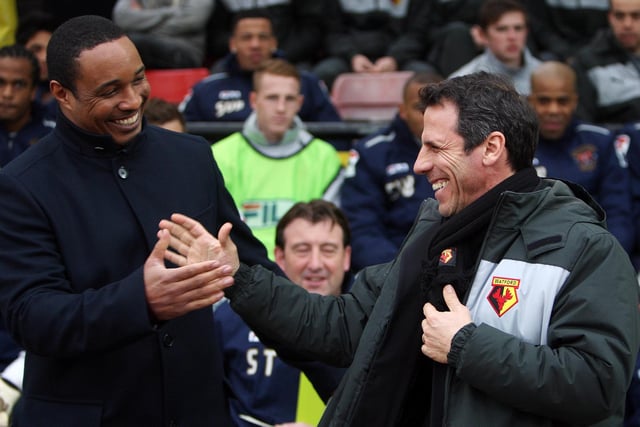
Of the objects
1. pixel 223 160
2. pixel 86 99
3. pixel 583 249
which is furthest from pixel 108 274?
pixel 223 160

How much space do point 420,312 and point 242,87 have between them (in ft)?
15.3

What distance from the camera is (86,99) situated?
9.53ft

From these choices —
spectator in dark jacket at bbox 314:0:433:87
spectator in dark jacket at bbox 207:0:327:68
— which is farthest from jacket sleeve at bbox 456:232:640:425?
spectator in dark jacket at bbox 207:0:327:68

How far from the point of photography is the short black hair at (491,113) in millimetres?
2836

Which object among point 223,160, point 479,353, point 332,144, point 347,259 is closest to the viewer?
point 479,353

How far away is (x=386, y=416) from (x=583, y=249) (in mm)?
753

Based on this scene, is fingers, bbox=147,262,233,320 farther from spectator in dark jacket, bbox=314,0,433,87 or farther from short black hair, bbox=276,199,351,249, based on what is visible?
spectator in dark jacket, bbox=314,0,433,87

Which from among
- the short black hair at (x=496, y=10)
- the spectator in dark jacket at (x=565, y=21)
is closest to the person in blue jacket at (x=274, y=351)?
the short black hair at (x=496, y=10)

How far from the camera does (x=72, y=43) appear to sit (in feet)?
9.51

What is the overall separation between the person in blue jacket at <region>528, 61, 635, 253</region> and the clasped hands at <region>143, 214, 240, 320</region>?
355 centimetres

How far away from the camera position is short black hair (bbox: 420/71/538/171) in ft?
9.30

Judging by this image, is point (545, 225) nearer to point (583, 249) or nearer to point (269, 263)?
point (583, 249)


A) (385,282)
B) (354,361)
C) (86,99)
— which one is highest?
(86,99)

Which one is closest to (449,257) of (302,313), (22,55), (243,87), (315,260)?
(302,313)
